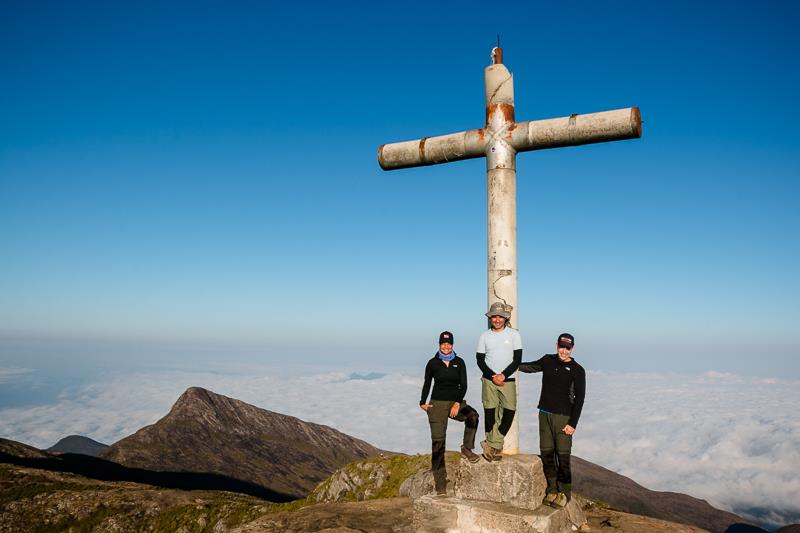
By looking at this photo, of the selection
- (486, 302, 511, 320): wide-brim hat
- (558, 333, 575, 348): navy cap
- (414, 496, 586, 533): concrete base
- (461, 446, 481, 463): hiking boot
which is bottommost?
(414, 496, 586, 533): concrete base

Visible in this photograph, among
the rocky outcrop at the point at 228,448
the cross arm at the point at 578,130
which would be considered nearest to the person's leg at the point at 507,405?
the cross arm at the point at 578,130

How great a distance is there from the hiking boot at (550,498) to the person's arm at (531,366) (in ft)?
7.73

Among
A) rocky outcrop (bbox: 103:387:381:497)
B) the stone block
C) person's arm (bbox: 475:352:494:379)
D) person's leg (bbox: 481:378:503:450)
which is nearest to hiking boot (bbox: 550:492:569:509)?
the stone block

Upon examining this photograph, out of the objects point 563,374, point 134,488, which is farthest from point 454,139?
point 134,488

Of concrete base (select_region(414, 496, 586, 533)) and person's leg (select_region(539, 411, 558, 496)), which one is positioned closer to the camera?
concrete base (select_region(414, 496, 586, 533))

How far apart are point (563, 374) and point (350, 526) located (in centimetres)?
595

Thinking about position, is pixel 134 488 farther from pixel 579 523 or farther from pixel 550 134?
pixel 550 134

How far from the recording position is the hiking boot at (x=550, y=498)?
9.99 m

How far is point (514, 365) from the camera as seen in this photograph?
9688mm

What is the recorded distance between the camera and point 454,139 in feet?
37.4

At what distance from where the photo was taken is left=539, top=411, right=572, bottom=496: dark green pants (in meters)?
9.88

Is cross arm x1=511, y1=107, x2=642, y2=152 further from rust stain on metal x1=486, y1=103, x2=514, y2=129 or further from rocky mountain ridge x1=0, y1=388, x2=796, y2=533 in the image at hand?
rocky mountain ridge x1=0, y1=388, x2=796, y2=533

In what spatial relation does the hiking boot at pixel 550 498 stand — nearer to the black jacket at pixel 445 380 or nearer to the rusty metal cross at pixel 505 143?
the rusty metal cross at pixel 505 143

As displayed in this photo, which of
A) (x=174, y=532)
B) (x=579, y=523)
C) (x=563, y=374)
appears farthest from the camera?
(x=174, y=532)
